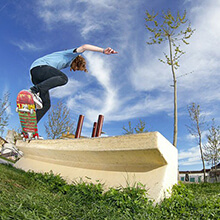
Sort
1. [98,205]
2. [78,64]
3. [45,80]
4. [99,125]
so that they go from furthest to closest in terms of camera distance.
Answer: [99,125]
[78,64]
[45,80]
[98,205]

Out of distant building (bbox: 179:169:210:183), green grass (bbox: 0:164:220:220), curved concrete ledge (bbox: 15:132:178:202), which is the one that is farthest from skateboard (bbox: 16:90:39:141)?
distant building (bbox: 179:169:210:183)

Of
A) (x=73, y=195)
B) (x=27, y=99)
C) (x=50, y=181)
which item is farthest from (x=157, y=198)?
(x=27, y=99)

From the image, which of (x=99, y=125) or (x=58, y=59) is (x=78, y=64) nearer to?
(x=58, y=59)

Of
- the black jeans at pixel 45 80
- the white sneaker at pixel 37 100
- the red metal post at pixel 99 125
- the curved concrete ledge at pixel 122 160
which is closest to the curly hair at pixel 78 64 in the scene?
the black jeans at pixel 45 80

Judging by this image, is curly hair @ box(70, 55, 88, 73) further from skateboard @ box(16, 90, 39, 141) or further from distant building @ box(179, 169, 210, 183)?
distant building @ box(179, 169, 210, 183)

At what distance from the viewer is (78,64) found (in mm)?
4887

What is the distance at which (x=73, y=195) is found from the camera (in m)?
→ 2.72

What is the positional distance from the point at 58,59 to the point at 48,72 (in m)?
0.39

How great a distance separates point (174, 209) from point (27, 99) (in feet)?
9.85

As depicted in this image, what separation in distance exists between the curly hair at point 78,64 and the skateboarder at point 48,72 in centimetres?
25

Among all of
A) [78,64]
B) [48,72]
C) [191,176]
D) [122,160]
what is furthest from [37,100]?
[191,176]

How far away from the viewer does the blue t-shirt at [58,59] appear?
4293 millimetres

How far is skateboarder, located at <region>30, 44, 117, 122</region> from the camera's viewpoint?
13.4ft

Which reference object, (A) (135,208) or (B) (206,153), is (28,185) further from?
(B) (206,153)
